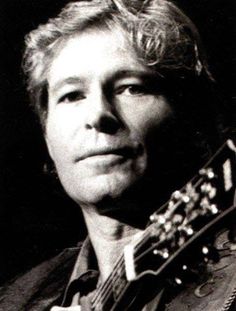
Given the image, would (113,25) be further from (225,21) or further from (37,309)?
(37,309)

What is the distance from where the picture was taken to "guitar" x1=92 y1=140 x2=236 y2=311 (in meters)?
1.08

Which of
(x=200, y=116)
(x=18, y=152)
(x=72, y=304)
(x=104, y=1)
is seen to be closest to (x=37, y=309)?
(x=72, y=304)

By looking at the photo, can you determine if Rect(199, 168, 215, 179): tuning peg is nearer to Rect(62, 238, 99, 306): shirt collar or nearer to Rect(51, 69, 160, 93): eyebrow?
Rect(51, 69, 160, 93): eyebrow

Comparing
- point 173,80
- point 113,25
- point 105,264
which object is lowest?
point 105,264

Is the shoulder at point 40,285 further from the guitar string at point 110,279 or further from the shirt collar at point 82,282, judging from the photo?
the guitar string at point 110,279

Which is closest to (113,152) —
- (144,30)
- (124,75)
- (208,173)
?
(124,75)

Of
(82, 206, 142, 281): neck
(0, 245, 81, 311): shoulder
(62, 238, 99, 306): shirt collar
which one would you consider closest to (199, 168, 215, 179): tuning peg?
(82, 206, 142, 281): neck

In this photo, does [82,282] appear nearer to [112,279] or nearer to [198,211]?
[112,279]

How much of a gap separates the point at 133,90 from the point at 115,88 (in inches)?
1.6

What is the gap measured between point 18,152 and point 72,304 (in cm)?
52

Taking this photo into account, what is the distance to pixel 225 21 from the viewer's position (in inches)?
65.9

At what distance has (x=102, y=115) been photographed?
1473 millimetres

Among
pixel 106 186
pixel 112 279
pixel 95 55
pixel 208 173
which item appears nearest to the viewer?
pixel 208 173

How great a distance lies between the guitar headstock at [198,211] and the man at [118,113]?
0.26 m
